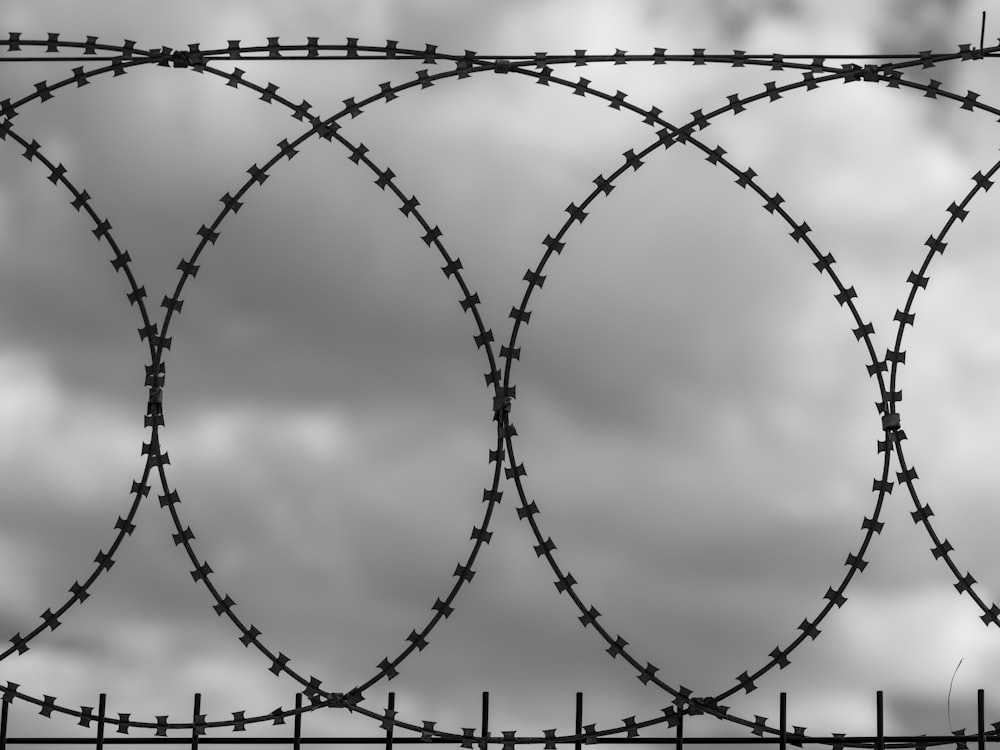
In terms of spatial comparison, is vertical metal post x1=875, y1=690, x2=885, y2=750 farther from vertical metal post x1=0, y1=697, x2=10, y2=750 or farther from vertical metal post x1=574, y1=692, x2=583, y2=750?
vertical metal post x1=0, y1=697, x2=10, y2=750

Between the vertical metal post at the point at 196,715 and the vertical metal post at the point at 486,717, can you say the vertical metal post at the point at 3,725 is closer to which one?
the vertical metal post at the point at 196,715

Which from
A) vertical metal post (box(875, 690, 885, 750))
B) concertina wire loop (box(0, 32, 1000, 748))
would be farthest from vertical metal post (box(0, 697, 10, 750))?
vertical metal post (box(875, 690, 885, 750))

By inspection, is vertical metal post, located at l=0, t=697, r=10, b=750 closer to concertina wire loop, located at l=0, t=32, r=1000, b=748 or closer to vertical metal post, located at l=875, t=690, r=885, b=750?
concertina wire loop, located at l=0, t=32, r=1000, b=748

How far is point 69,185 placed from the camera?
9.21 meters

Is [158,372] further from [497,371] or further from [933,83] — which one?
[933,83]

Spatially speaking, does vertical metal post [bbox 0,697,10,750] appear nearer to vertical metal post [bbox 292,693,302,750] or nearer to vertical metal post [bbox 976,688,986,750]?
vertical metal post [bbox 292,693,302,750]

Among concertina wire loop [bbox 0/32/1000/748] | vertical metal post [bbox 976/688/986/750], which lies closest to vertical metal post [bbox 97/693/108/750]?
concertina wire loop [bbox 0/32/1000/748]

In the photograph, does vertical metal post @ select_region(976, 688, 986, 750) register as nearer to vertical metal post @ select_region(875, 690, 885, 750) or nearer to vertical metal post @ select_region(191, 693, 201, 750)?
vertical metal post @ select_region(875, 690, 885, 750)

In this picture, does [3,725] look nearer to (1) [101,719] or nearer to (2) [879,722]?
(1) [101,719]

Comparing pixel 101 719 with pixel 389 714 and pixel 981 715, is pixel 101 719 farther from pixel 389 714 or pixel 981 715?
pixel 981 715

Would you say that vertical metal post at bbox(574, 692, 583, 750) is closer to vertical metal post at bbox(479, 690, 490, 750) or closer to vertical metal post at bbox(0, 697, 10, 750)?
vertical metal post at bbox(479, 690, 490, 750)

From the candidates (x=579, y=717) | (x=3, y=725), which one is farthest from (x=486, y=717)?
(x=3, y=725)

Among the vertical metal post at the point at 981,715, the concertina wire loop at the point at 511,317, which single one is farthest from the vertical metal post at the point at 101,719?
the vertical metal post at the point at 981,715

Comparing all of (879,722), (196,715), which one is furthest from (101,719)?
(879,722)
